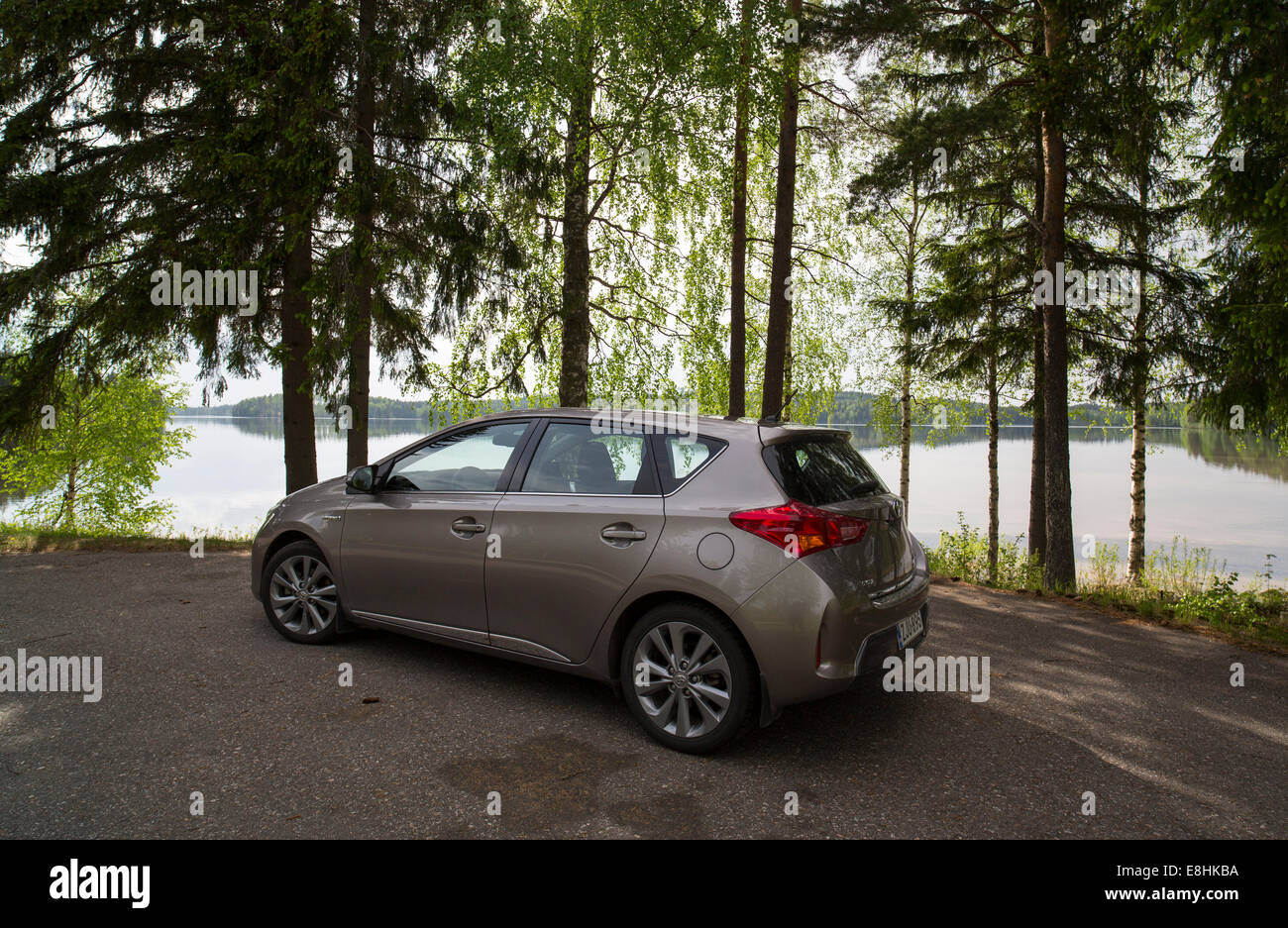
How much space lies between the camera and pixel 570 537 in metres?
4.20

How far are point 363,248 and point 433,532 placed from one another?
20.4 feet

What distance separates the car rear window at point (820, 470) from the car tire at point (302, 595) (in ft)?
11.2

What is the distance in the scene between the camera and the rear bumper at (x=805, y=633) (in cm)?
351

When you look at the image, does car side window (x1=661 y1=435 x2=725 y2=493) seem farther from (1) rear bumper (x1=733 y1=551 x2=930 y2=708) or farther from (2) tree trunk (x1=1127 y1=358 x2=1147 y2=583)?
(2) tree trunk (x1=1127 y1=358 x2=1147 y2=583)

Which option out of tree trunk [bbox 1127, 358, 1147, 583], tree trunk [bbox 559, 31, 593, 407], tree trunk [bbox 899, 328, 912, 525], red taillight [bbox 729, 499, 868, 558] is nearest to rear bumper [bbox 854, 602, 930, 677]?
red taillight [bbox 729, 499, 868, 558]

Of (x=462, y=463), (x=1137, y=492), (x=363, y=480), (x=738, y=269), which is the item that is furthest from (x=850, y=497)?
(x=1137, y=492)

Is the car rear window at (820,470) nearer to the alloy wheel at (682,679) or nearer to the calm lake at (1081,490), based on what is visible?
the alloy wheel at (682,679)

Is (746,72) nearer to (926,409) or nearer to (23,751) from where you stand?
(23,751)

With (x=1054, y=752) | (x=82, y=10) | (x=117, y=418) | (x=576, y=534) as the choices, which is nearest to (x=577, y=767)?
(x=576, y=534)

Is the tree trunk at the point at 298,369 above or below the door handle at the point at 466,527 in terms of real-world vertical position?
above

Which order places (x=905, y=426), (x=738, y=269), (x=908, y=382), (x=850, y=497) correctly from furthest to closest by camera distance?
(x=905, y=426)
(x=908, y=382)
(x=738, y=269)
(x=850, y=497)

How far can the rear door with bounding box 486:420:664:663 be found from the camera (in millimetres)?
4020

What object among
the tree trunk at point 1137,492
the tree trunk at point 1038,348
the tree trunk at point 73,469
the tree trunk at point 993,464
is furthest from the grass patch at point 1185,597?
the tree trunk at point 73,469
